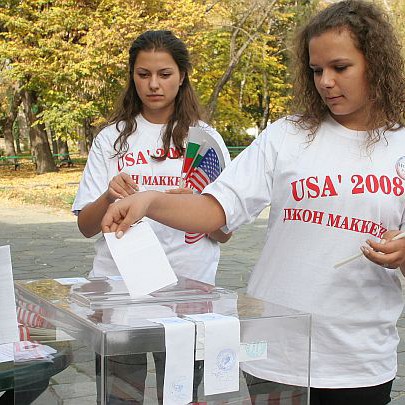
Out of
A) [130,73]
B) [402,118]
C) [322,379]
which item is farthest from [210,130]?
[322,379]

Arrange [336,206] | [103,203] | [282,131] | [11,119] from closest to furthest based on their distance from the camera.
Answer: [336,206] → [282,131] → [103,203] → [11,119]

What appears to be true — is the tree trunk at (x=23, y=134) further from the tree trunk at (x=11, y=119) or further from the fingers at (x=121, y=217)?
the fingers at (x=121, y=217)

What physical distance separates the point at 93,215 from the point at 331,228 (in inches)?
37.4

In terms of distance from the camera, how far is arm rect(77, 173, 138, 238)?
2299 millimetres

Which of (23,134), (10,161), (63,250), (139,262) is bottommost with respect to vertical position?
(63,250)

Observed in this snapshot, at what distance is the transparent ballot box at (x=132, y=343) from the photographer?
60.3 inches

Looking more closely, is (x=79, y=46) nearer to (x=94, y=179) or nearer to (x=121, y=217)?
(x=94, y=179)

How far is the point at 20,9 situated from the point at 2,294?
59.8ft

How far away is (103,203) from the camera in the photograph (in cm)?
247

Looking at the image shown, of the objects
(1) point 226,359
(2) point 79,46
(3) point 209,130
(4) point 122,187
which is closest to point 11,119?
(2) point 79,46

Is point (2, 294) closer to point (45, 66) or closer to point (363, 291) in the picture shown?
point (363, 291)

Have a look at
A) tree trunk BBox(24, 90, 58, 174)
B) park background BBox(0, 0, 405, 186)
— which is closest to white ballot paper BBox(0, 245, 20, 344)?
park background BBox(0, 0, 405, 186)

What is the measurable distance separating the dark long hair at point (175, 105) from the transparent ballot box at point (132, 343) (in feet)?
2.68

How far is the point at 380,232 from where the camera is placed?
189cm
